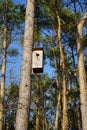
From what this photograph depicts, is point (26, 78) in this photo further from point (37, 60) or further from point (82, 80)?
point (82, 80)

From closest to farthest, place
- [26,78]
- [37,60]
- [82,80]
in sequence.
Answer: [26,78], [37,60], [82,80]

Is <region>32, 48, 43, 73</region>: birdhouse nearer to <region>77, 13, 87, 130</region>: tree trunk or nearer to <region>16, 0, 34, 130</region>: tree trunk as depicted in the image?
<region>16, 0, 34, 130</region>: tree trunk

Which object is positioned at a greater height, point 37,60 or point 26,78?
point 37,60

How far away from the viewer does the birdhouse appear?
3.47 metres

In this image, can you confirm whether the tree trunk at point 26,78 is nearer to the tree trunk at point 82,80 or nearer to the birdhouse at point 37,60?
the birdhouse at point 37,60

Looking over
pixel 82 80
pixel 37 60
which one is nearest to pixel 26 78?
pixel 37 60

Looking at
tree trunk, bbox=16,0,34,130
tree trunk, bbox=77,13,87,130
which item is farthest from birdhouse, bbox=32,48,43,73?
tree trunk, bbox=77,13,87,130

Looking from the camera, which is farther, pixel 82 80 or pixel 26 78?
pixel 82 80

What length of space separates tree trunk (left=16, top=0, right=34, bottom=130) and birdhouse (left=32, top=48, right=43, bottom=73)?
0.22ft

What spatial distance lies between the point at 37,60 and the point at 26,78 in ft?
0.99

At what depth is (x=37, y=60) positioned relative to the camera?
3520 mm

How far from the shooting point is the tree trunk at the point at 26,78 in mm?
3127

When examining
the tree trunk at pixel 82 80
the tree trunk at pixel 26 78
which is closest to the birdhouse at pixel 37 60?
the tree trunk at pixel 26 78

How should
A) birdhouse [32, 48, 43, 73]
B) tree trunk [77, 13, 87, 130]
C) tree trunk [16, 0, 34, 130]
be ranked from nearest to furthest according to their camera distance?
tree trunk [16, 0, 34, 130] → birdhouse [32, 48, 43, 73] → tree trunk [77, 13, 87, 130]
